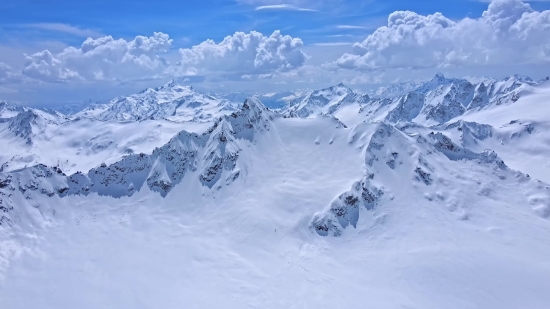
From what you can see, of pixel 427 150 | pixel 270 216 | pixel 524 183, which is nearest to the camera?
pixel 270 216

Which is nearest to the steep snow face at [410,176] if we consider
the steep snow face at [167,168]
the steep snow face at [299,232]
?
the steep snow face at [299,232]

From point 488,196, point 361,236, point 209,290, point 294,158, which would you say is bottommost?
point 209,290

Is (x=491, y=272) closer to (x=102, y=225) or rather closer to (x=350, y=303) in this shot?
(x=350, y=303)

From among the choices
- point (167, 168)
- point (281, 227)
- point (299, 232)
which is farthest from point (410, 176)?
point (167, 168)

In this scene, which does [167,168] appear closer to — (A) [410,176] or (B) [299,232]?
(B) [299,232]

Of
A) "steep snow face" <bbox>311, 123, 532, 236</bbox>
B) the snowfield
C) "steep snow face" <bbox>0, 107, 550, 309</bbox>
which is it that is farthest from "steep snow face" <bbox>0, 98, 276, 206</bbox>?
"steep snow face" <bbox>311, 123, 532, 236</bbox>

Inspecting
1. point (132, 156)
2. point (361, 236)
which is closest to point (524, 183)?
point (361, 236)

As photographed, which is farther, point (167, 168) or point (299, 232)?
point (167, 168)

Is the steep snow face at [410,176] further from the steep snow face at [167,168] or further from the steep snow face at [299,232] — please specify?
the steep snow face at [167,168]
